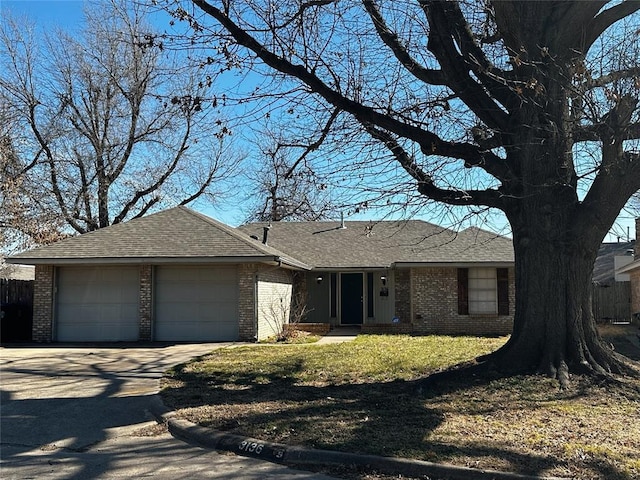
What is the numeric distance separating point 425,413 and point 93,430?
4.13m

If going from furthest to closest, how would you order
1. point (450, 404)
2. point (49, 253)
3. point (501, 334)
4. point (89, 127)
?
point (89, 127) < point (501, 334) < point (49, 253) < point (450, 404)

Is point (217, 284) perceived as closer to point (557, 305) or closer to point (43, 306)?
point (43, 306)

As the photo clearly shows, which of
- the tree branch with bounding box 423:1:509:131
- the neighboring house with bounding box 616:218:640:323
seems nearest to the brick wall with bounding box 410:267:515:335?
the neighboring house with bounding box 616:218:640:323

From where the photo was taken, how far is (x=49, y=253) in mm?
→ 17234

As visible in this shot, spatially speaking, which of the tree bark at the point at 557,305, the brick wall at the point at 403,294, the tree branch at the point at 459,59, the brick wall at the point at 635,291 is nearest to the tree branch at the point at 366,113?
the tree branch at the point at 459,59

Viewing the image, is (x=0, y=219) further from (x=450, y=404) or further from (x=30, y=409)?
(x=450, y=404)

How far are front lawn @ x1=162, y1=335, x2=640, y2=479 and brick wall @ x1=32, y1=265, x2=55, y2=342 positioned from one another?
8118 millimetres

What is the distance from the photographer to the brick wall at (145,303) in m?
17.0

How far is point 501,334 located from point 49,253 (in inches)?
577

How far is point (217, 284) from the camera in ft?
56.2

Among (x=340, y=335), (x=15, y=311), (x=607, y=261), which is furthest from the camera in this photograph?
(x=607, y=261)

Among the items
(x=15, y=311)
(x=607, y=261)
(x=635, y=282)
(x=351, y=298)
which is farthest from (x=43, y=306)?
(x=607, y=261)

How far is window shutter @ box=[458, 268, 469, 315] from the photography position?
19.8m

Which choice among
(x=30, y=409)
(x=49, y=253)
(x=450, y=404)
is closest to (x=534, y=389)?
(x=450, y=404)
